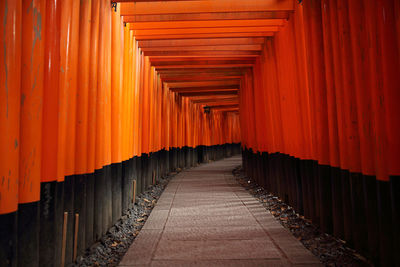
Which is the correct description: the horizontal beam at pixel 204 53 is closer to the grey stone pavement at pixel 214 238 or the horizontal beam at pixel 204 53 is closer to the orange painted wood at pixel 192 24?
the orange painted wood at pixel 192 24

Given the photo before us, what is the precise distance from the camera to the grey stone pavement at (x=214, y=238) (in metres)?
3.06

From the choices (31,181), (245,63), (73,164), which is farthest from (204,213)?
(245,63)

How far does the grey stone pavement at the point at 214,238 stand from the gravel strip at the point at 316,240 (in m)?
0.16

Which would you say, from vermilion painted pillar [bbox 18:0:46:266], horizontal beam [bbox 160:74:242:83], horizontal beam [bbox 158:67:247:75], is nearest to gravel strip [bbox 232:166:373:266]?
vermilion painted pillar [bbox 18:0:46:266]

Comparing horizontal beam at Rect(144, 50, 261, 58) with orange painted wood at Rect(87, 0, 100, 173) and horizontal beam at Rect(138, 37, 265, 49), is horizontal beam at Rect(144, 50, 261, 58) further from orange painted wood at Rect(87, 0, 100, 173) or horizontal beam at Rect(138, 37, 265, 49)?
orange painted wood at Rect(87, 0, 100, 173)

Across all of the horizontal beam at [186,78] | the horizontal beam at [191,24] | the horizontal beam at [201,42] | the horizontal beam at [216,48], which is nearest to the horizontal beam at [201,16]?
the horizontal beam at [191,24]

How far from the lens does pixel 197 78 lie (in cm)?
1036

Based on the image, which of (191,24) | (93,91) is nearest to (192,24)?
(191,24)

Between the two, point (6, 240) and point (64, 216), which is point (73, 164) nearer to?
point (64, 216)

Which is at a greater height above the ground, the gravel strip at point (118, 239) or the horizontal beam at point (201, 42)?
the horizontal beam at point (201, 42)

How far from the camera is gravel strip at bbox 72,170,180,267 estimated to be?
3.20 meters

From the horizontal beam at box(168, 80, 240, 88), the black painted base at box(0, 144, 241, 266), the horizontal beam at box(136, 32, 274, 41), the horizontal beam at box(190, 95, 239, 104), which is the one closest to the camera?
the black painted base at box(0, 144, 241, 266)

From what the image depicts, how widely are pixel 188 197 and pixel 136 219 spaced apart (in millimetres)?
1787

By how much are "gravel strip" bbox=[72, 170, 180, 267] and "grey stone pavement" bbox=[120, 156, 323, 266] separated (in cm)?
21
